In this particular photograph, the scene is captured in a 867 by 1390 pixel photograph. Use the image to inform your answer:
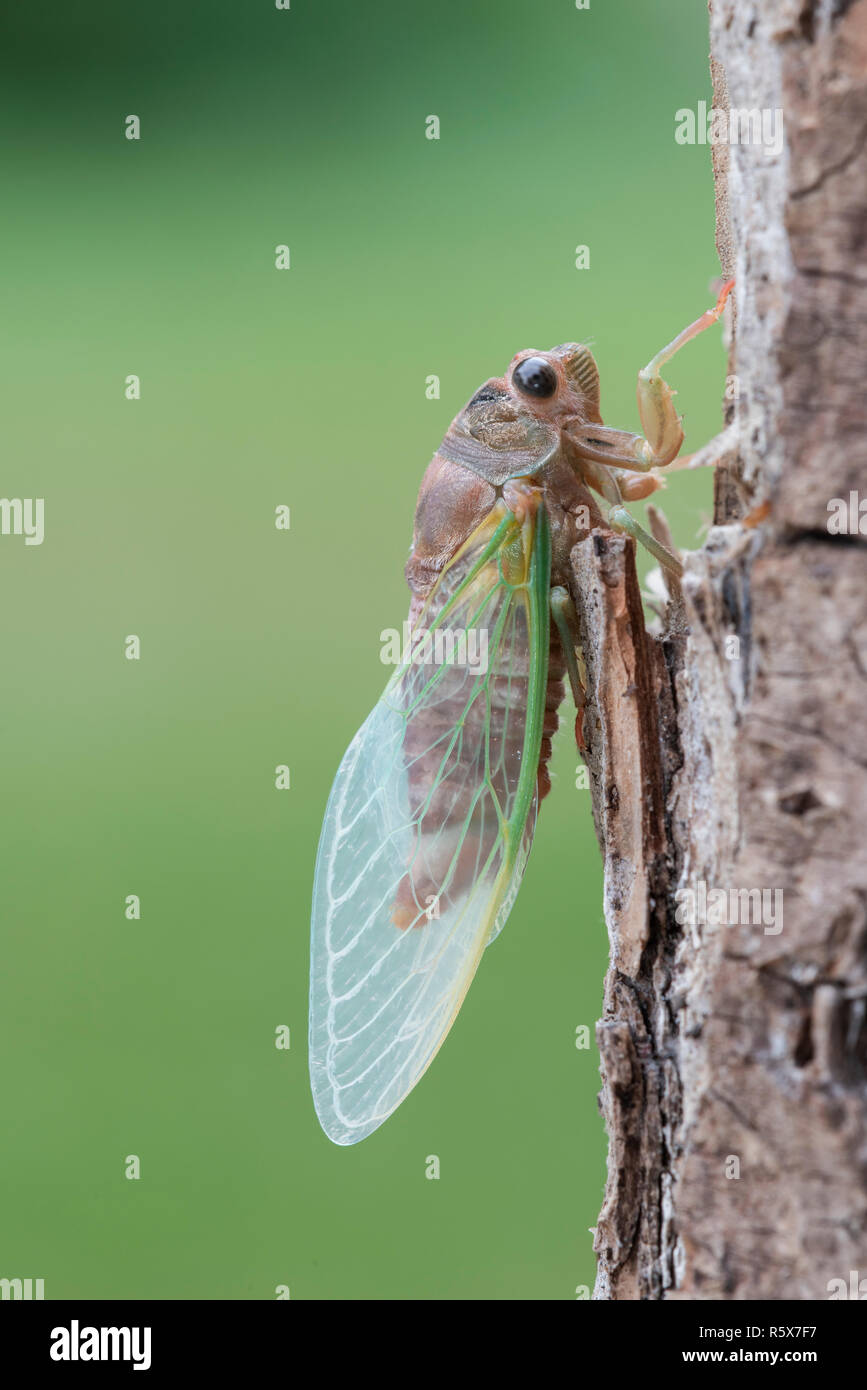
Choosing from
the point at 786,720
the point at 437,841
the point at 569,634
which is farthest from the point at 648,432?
the point at 786,720

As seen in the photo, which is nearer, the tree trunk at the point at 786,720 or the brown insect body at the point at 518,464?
the tree trunk at the point at 786,720

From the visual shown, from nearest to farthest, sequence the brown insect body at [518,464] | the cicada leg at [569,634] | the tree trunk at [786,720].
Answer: the tree trunk at [786,720]
the cicada leg at [569,634]
the brown insect body at [518,464]

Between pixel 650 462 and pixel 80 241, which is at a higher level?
pixel 80 241

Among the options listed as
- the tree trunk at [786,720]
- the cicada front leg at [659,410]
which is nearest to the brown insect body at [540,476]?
the cicada front leg at [659,410]

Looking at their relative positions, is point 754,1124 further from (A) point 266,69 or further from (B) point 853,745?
(A) point 266,69

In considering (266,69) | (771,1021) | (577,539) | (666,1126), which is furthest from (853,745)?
(266,69)

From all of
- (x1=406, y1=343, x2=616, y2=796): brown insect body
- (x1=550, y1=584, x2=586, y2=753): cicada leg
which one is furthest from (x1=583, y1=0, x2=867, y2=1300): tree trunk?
(x1=406, y1=343, x2=616, y2=796): brown insect body

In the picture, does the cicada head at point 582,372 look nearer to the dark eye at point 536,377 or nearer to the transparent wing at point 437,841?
the dark eye at point 536,377
